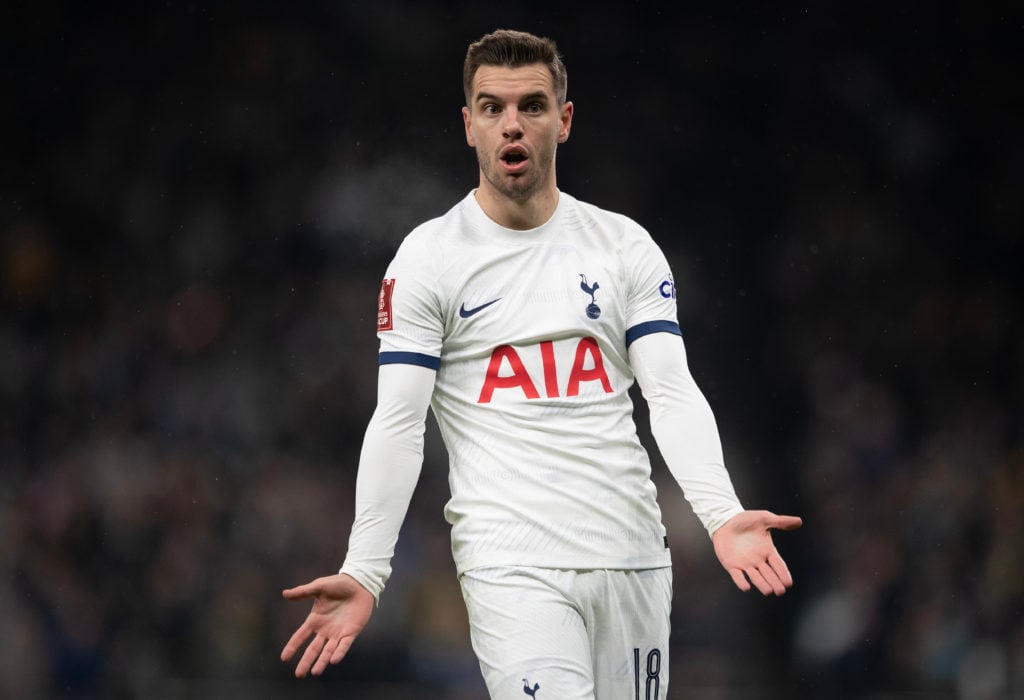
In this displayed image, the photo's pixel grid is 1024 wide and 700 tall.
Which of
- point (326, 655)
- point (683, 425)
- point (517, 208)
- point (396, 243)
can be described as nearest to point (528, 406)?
point (683, 425)

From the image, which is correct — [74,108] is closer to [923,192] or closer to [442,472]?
[442,472]

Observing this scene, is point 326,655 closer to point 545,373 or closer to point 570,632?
point 570,632

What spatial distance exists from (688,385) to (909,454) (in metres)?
4.80

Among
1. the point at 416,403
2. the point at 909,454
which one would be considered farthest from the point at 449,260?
the point at 909,454

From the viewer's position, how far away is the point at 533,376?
3.04 metres

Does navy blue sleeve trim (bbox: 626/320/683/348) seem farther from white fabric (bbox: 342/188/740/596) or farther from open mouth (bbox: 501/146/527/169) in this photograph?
open mouth (bbox: 501/146/527/169)

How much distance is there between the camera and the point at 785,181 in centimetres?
769

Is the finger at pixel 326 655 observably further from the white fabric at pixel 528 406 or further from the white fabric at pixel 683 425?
the white fabric at pixel 683 425

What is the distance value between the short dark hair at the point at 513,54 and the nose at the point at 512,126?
0.12 metres

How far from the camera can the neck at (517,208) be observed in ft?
10.5

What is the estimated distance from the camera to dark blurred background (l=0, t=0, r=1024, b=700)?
744 cm

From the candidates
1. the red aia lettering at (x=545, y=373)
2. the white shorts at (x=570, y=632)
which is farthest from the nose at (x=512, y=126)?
the white shorts at (x=570, y=632)

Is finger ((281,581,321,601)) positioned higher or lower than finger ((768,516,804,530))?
lower

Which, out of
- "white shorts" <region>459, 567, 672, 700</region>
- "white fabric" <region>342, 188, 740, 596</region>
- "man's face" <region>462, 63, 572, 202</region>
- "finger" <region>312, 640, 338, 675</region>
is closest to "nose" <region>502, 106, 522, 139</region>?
"man's face" <region>462, 63, 572, 202</region>
